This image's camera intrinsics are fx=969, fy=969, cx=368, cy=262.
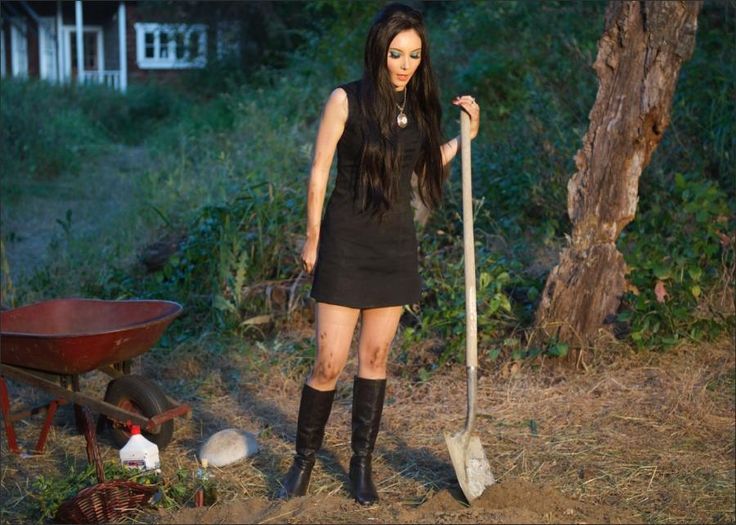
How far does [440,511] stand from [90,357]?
1.98 m

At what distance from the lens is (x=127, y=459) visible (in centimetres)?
452

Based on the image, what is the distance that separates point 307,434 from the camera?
407 centimetres

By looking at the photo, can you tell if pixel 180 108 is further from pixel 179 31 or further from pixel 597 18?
pixel 597 18

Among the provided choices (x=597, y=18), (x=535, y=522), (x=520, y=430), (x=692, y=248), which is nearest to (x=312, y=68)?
(x=597, y=18)

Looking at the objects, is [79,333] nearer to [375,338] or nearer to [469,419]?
[375,338]

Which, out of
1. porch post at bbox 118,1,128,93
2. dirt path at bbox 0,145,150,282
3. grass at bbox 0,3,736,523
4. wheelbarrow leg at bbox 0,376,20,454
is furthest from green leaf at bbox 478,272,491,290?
porch post at bbox 118,1,128,93

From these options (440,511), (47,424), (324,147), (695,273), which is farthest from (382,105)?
(695,273)

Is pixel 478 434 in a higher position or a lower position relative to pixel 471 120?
lower

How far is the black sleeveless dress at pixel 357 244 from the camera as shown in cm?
388

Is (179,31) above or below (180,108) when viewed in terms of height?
above

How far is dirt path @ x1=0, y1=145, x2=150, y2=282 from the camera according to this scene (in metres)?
9.29

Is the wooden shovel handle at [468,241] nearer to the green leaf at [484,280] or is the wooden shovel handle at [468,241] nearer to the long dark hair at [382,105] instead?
the long dark hair at [382,105]

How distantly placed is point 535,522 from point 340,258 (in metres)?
1.26

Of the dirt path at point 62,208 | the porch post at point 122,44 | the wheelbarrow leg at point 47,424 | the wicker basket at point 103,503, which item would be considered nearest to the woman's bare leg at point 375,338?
the wicker basket at point 103,503
